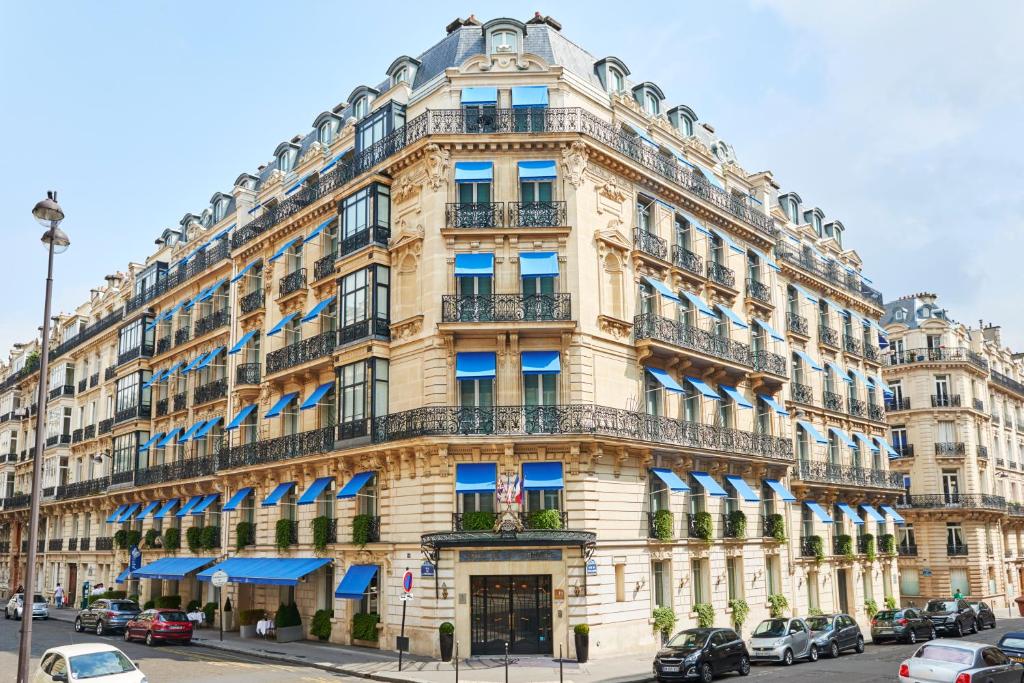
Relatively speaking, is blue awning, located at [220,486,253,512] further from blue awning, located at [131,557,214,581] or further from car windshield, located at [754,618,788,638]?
car windshield, located at [754,618,788,638]

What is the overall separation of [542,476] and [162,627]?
55.3ft

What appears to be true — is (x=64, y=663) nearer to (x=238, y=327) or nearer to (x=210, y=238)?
(x=238, y=327)

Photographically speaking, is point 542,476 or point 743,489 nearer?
point 542,476

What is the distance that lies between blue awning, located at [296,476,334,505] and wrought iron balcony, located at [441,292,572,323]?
332 inches

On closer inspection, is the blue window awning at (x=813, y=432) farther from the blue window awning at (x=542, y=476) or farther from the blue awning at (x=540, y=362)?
the blue window awning at (x=542, y=476)

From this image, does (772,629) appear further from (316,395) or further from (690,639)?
(316,395)

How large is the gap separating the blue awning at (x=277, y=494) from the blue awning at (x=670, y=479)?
15.2 m

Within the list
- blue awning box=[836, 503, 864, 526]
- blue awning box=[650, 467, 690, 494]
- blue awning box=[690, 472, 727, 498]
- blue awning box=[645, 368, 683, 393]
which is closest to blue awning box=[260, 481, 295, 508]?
blue awning box=[650, 467, 690, 494]

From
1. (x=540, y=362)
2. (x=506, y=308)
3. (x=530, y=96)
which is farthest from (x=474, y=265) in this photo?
(x=530, y=96)

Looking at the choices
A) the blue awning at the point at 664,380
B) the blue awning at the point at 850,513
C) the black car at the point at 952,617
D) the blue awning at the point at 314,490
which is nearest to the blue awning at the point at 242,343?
the blue awning at the point at 314,490

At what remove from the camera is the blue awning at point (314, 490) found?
3250 centimetres

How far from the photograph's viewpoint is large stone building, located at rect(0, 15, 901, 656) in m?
28.5

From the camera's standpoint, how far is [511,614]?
91.7 ft

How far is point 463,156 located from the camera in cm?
3108
